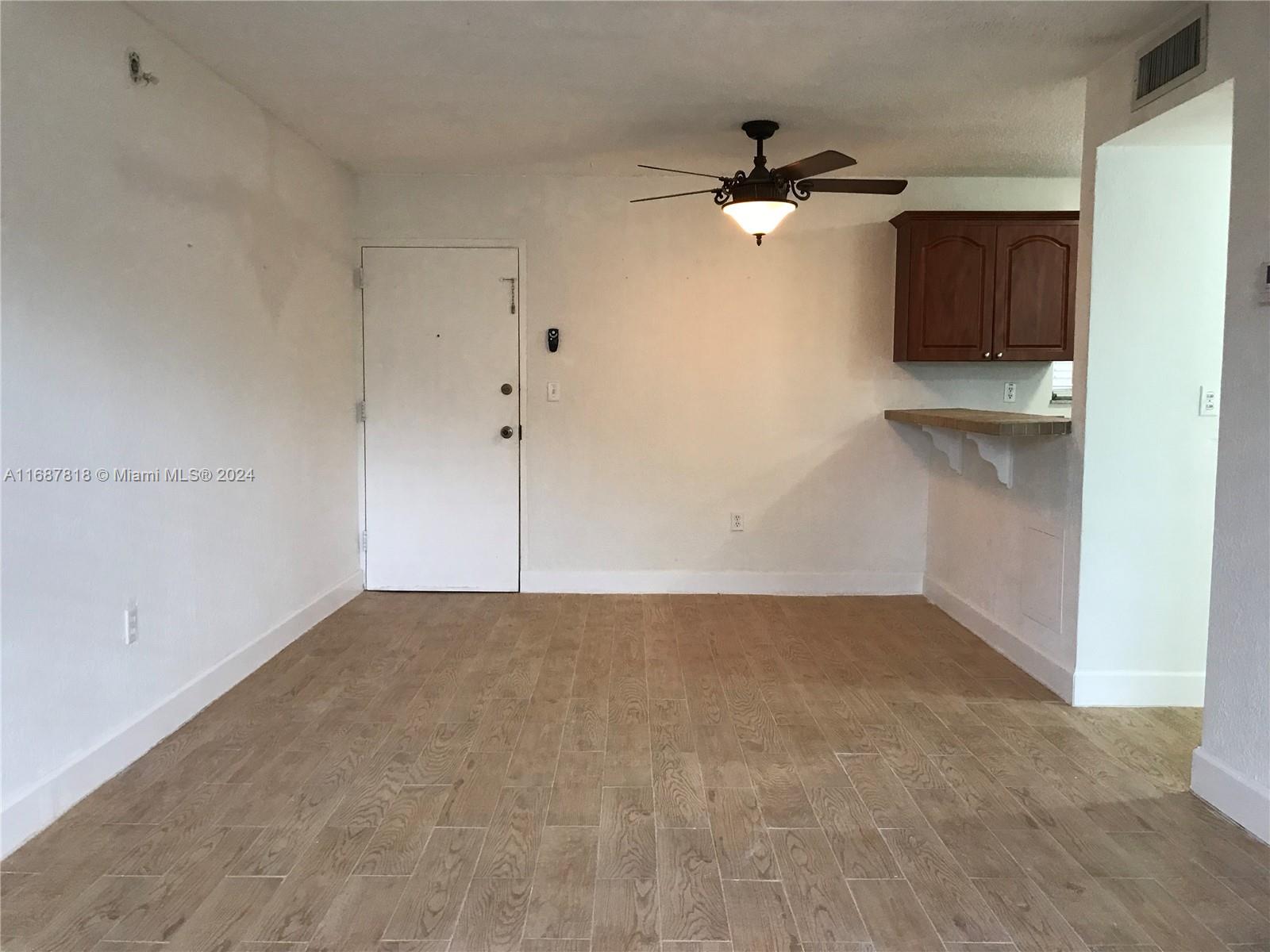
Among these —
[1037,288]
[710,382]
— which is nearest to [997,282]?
[1037,288]

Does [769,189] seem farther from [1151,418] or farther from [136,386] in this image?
[136,386]

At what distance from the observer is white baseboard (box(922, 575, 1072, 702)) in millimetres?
3428

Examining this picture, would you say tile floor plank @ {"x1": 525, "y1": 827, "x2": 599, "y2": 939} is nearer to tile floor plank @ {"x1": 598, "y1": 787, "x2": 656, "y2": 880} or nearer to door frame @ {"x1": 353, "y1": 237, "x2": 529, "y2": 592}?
tile floor plank @ {"x1": 598, "y1": 787, "x2": 656, "y2": 880}

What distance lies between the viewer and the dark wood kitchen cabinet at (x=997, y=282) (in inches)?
179

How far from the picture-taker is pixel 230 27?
2.86 meters

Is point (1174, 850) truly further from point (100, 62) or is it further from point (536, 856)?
point (100, 62)

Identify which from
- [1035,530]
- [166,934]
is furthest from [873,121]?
[166,934]

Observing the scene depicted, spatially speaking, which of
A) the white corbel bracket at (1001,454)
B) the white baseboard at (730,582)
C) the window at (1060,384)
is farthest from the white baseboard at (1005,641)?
the window at (1060,384)

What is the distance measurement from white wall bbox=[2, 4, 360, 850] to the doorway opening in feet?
11.1

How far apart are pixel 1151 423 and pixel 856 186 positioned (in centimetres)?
148

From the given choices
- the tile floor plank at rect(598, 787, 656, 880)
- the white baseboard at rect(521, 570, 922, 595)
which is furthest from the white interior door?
the tile floor plank at rect(598, 787, 656, 880)

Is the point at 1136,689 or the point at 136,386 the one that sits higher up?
the point at 136,386

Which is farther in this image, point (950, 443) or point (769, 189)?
point (950, 443)

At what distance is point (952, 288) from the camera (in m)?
4.61
